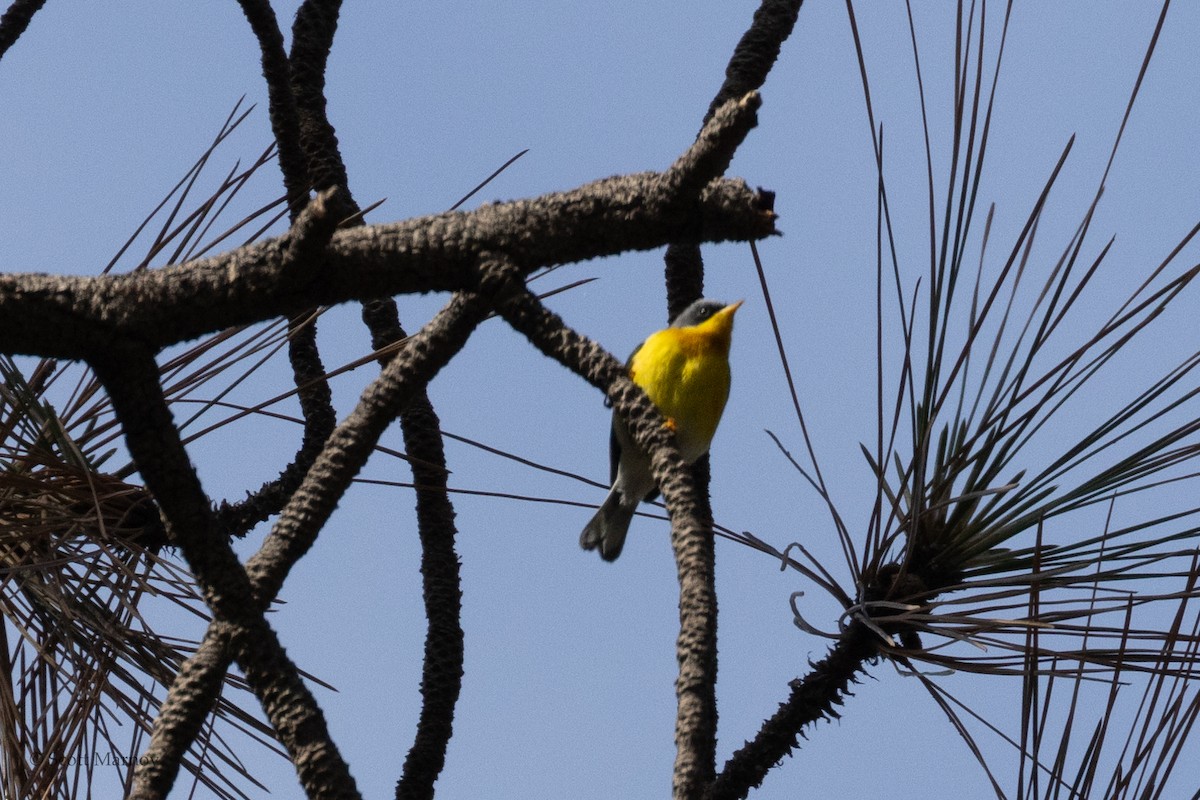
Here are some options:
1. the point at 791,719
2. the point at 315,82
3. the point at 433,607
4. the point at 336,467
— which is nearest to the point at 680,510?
the point at 336,467

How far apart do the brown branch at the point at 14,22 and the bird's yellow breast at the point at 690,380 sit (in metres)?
2.01

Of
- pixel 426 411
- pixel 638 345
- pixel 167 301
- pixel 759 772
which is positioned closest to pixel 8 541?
pixel 426 411

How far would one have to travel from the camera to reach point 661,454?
4.04ft

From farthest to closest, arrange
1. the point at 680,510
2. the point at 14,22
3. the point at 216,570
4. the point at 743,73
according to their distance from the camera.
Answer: the point at 743,73 → the point at 14,22 → the point at 216,570 → the point at 680,510

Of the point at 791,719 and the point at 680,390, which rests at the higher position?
the point at 680,390

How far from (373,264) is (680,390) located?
241cm

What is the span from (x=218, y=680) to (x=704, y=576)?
0.55 meters

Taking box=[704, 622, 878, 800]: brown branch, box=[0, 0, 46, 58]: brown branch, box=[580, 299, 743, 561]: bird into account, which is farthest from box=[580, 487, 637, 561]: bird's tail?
box=[0, 0, 46, 58]: brown branch

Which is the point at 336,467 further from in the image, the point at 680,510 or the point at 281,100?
the point at 281,100

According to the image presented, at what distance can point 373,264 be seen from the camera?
4.60 feet

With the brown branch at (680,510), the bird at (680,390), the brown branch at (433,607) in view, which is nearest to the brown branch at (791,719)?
the brown branch at (433,607)

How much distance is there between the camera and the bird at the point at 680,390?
3.74m

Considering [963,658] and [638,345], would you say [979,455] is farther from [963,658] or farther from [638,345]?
[638,345]

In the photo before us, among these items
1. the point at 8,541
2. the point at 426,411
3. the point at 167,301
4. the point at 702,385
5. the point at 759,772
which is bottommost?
the point at 759,772
